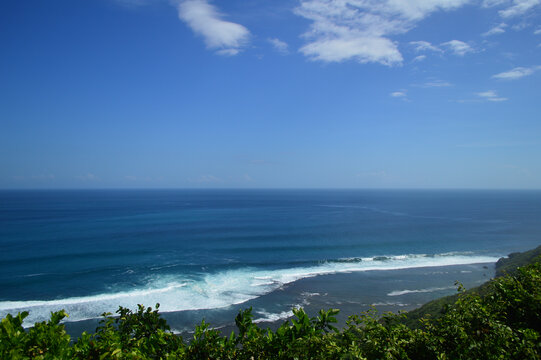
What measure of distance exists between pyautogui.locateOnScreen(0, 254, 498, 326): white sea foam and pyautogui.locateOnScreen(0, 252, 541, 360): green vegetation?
22981mm

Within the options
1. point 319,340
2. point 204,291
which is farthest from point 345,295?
point 319,340

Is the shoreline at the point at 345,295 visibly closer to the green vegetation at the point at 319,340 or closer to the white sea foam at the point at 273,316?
the white sea foam at the point at 273,316

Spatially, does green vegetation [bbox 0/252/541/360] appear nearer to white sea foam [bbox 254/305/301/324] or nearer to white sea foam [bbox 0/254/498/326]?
white sea foam [bbox 254/305/301/324]

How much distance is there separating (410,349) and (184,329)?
856 inches

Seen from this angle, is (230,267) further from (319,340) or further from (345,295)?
(319,340)

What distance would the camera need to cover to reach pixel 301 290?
32.4 m

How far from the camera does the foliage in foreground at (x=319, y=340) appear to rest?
555 cm

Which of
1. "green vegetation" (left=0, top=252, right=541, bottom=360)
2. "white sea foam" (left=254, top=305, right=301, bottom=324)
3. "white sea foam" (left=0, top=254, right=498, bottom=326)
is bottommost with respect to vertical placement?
"white sea foam" (left=254, top=305, right=301, bottom=324)

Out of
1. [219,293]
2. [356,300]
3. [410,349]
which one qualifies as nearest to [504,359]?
[410,349]

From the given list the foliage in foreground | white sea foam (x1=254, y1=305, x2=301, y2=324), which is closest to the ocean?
white sea foam (x1=254, y1=305, x2=301, y2=324)

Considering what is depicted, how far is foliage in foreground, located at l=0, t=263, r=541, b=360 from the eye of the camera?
5.55 metres

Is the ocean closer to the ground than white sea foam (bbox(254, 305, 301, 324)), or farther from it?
farther from it

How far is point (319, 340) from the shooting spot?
6.07 meters

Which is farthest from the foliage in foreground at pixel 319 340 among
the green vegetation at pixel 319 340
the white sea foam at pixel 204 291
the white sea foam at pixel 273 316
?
the white sea foam at pixel 204 291
